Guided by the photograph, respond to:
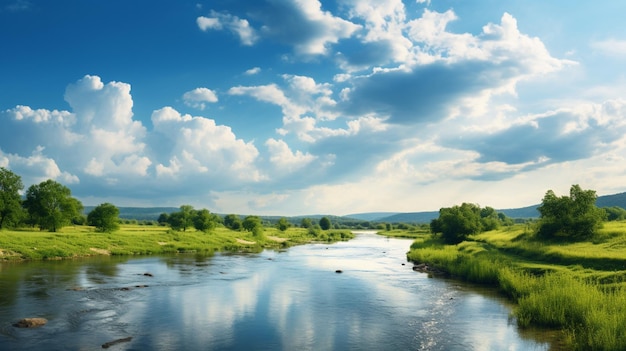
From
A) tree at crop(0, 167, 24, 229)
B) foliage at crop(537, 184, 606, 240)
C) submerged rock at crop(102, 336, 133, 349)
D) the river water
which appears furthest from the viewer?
tree at crop(0, 167, 24, 229)

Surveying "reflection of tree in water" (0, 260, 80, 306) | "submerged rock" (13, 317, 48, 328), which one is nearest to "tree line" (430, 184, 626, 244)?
"submerged rock" (13, 317, 48, 328)

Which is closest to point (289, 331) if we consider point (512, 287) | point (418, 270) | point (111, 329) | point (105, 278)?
point (111, 329)

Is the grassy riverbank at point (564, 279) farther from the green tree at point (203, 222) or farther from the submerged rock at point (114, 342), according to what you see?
the green tree at point (203, 222)

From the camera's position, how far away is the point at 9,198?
88625 millimetres

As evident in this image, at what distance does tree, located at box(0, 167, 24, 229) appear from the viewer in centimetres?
→ 8675

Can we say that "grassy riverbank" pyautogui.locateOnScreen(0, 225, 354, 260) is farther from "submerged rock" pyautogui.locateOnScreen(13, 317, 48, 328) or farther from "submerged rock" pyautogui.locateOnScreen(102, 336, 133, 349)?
"submerged rock" pyautogui.locateOnScreen(102, 336, 133, 349)

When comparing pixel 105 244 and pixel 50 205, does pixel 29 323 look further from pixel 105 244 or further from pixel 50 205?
pixel 50 205

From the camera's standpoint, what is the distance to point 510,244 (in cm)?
6297

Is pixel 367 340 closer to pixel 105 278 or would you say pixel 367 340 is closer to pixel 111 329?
pixel 111 329

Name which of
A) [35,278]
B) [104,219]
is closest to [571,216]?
[35,278]

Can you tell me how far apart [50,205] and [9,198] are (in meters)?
7.79

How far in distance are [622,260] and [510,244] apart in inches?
1014

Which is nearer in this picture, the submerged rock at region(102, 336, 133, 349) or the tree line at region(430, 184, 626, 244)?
the submerged rock at region(102, 336, 133, 349)

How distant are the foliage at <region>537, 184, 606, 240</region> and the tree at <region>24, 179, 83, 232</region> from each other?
95.5 metres
